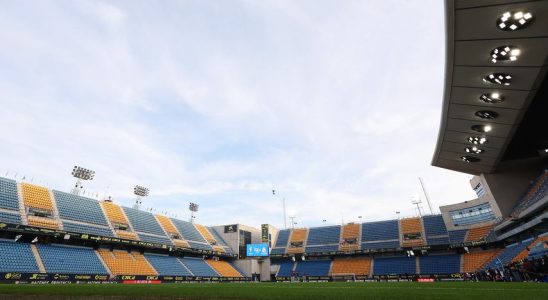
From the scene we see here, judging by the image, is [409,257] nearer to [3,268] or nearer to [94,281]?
[94,281]

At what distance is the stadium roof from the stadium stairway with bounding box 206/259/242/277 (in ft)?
139

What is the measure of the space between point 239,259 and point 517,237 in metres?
46.8

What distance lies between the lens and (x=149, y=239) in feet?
144

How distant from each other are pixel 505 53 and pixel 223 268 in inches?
2072

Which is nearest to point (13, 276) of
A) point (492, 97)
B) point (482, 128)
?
point (492, 97)

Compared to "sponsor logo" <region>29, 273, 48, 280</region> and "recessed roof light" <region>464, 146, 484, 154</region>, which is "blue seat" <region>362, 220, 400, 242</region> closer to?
"recessed roof light" <region>464, 146, 484, 154</region>

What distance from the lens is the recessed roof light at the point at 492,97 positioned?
16022 mm

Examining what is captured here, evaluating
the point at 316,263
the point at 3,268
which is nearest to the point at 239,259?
the point at 316,263

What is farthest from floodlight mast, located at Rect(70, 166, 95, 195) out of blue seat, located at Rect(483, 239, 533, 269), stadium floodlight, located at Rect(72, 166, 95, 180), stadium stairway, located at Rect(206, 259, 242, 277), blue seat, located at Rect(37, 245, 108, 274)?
blue seat, located at Rect(483, 239, 533, 269)

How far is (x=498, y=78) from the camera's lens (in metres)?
14.7

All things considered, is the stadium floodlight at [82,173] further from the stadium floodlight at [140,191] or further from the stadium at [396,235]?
the stadium floodlight at [140,191]

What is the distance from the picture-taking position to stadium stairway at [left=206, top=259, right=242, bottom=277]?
166 feet

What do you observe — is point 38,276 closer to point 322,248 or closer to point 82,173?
point 82,173

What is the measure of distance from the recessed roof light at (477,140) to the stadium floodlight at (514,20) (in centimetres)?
1178
